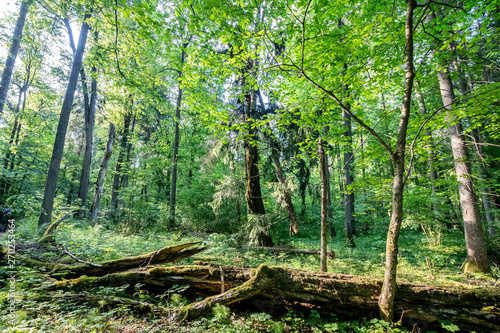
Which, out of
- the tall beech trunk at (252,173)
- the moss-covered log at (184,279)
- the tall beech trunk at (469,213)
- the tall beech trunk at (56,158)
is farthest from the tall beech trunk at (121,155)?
the tall beech trunk at (469,213)

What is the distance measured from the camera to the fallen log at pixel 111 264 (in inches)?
152

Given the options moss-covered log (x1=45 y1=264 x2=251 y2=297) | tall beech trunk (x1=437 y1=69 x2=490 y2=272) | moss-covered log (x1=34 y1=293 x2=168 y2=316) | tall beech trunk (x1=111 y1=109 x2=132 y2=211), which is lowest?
moss-covered log (x1=34 y1=293 x2=168 y2=316)

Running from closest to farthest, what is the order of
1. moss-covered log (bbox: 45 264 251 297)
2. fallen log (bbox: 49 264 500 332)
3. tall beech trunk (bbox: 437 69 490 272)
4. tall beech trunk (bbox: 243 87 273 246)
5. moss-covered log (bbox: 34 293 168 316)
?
fallen log (bbox: 49 264 500 332) → moss-covered log (bbox: 34 293 168 316) → moss-covered log (bbox: 45 264 251 297) → tall beech trunk (bbox: 437 69 490 272) → tall beech trunk (bbox: 243 87 273 246)

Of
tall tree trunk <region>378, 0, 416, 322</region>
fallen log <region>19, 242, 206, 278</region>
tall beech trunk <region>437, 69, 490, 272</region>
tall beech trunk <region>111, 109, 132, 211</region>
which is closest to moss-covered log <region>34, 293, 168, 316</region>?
fallen log <region>19, 242, 206, 278</region>

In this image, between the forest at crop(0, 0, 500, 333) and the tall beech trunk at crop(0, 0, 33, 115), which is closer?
the forest at crop(0, 0, 500, 333)

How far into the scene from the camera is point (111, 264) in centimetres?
407

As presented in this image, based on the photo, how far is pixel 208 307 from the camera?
→ 117 inches

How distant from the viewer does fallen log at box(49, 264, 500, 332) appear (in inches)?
110

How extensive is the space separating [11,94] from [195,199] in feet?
46.4

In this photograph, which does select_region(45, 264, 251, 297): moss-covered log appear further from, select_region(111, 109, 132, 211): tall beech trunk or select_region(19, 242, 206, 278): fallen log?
select_region(111, 109, 132, 211): tall beech trunk

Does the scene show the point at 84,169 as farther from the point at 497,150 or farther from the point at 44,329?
the point at 497,150

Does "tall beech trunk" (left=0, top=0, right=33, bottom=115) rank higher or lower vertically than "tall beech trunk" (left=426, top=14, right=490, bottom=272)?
higher

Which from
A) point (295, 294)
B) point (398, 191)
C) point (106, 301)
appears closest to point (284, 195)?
point (295, 294)

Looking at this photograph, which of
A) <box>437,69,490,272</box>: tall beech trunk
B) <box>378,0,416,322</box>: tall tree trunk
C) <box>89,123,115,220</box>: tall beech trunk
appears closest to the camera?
<box>378,0,416,322</box>: tall tree trunk
